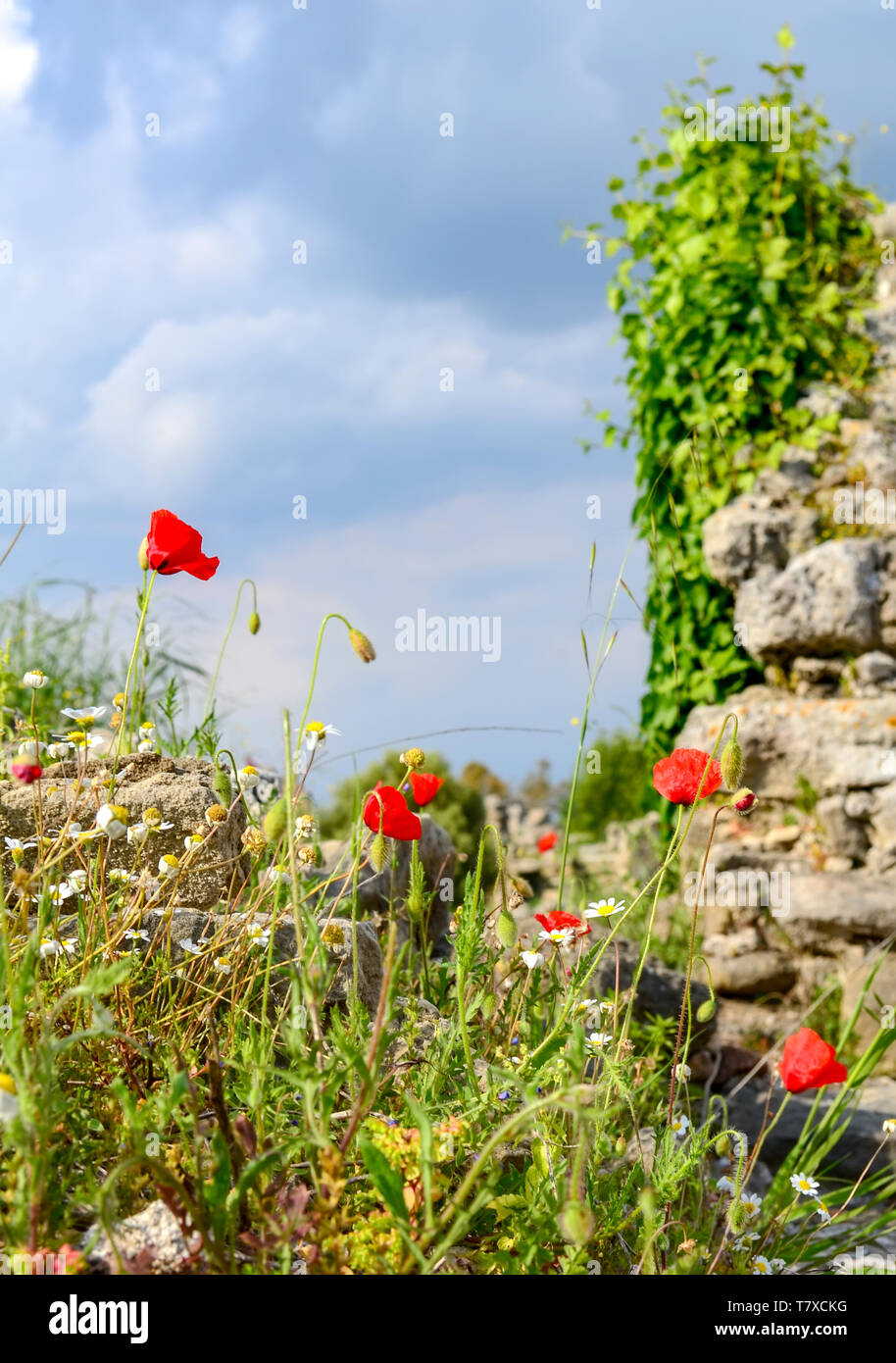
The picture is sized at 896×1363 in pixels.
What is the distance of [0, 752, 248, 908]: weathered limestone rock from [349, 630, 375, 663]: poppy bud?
2.64 ft

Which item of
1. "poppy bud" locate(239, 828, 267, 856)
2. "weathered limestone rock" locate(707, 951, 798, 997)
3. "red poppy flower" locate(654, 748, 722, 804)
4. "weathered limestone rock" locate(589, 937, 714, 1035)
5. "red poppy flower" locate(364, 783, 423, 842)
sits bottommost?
"weathered limestone rock" locate(707, 951, 798, 997)

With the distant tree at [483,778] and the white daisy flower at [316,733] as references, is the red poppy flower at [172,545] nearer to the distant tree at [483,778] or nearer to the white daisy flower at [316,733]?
the white daisy flower at [316,733]

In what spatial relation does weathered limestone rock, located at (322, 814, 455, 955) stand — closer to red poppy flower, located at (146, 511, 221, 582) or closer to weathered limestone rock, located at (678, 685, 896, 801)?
red poppy flower, located at (146, 511, 221, 582)

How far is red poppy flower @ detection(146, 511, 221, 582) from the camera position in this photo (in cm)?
221

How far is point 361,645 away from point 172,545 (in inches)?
25.8

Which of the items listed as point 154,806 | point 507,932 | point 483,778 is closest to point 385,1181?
point 507,932

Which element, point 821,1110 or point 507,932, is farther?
point 821,1110

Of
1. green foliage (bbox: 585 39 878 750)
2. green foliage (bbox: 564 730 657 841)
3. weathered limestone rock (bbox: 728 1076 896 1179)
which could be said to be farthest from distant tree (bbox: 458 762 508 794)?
weathered limestone rock (bbox: 728 1076 896 1179)

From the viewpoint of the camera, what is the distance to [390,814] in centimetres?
192

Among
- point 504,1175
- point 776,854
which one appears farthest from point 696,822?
point 504,1175

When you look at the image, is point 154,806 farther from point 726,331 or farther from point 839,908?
point 726,331

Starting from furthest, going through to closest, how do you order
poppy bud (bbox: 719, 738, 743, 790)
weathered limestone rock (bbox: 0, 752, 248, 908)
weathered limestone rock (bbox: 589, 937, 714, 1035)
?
weathered limestone rock (bbox: 589, 937, 714, 1035), weathered limestone rock (bbox: 0, 752, 248, 908), poppy bud (bbox: 719, 738, 743, 790)
